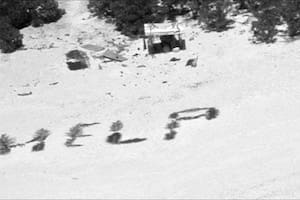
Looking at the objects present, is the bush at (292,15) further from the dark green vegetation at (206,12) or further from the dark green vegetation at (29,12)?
the dark green vegetation at (29,12)

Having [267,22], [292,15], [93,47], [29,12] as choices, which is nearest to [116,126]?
[93,47]

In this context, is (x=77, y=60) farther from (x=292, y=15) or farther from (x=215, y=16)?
(x=292, y=15)

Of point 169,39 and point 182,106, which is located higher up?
point 169,39

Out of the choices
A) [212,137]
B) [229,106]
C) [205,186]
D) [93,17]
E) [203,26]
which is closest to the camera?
[205,186]

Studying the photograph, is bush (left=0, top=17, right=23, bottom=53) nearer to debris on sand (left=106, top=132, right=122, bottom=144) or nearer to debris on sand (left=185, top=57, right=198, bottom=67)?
debris on sand (left=185, top=57, right=198, bottom=67)

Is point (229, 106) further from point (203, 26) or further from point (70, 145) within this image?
point (203, 26)

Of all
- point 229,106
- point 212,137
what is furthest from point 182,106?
point 212,137

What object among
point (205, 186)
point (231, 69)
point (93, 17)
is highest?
point (93, 17)
